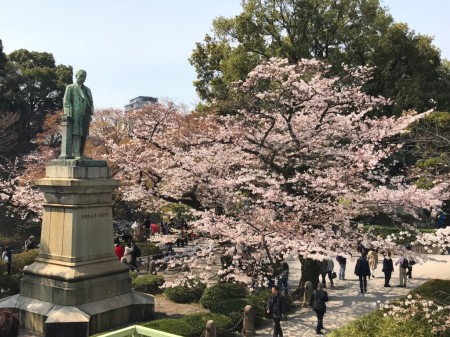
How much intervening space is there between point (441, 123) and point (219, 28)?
18.9 metres

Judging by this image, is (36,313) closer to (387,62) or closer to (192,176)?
(192,176)

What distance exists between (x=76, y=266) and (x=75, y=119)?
428 centimetres

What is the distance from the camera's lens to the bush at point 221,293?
14.9 meters

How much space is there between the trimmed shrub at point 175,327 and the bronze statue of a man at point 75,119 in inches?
206

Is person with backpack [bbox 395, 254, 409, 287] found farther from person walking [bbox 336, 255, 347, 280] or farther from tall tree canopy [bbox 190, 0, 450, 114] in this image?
tall tree canopy [bbox 190, 0, 450, 114]

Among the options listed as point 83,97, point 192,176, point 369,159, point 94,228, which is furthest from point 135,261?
point 369,159

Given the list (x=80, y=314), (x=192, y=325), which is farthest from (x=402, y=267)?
(x=80, y=314)

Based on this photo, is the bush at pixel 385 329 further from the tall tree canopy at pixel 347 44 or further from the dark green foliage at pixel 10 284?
the tall tree canopy at pixel 347 44

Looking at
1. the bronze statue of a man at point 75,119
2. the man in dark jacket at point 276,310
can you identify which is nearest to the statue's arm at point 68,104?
the bronze statue of a man at point 75,119

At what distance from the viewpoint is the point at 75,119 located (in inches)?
507

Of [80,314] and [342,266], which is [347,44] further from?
[80,314]

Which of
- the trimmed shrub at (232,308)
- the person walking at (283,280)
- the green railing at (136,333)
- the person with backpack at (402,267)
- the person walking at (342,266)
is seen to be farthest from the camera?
the person walking at (342,266)

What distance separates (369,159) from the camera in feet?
50.5

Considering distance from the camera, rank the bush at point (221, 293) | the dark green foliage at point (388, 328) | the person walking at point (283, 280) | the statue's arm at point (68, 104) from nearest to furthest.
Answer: the dark green foliage at point (388, 328)
the statue's arm at point (68, 104)
the bush at point (221, 293)
the person walking at point (283, 280)
